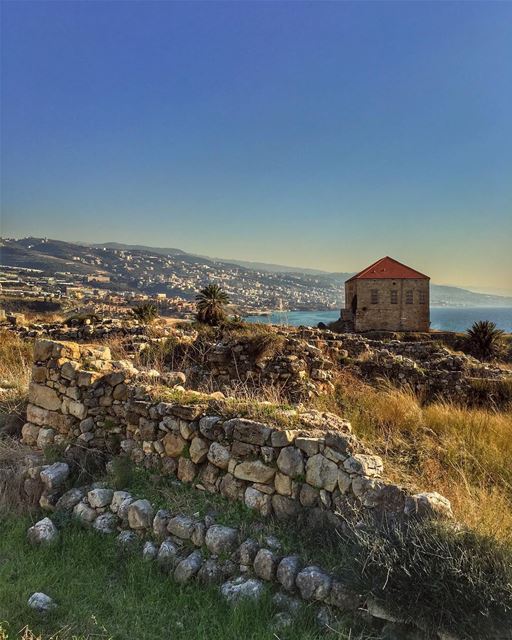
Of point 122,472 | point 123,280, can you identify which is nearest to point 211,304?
point 122,472

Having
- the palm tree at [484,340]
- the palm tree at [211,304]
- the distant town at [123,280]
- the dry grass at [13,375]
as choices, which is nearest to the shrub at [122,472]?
the dry grass at [13,375]

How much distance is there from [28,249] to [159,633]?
120890 millimetres

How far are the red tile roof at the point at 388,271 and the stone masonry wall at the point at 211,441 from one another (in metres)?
44.2

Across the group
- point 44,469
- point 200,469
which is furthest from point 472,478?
point 44,469

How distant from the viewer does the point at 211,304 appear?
105ft

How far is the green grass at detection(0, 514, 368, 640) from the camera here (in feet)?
10.4

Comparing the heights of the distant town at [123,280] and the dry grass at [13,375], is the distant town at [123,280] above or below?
above

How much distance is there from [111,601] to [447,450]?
4.43 meters

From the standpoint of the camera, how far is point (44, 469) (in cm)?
536

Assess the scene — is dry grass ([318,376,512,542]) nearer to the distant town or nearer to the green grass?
the green grass

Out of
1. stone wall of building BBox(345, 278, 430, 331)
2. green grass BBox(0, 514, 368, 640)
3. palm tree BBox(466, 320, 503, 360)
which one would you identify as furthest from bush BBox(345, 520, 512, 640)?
stone wall of building BBox(345, 278, 430, 331)

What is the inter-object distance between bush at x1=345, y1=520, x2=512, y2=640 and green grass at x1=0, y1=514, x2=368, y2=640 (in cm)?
47

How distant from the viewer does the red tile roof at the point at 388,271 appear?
1857 inches

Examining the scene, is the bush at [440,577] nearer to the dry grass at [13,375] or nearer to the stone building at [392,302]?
the dry grass at [13,375]
